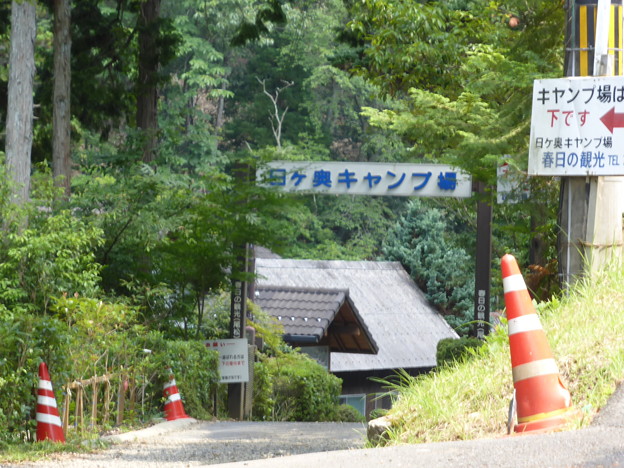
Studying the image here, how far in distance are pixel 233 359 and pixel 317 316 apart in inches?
230

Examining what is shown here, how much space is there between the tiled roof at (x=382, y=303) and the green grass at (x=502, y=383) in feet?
71.3

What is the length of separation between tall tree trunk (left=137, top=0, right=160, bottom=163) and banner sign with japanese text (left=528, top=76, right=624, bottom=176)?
1357 cm

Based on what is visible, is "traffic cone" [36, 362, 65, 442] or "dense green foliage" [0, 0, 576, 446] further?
"dense green foliage" [0, 0, 576, 446]

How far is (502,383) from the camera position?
20.2ft

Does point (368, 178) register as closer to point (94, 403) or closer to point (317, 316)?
point (317, 316)

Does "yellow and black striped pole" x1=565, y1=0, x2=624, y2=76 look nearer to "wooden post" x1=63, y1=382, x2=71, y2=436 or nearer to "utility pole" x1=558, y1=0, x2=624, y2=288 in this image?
"utility pole" x1=558, y1=0, x2=624, y2=288

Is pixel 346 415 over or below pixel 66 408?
below

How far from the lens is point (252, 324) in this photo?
21.6m

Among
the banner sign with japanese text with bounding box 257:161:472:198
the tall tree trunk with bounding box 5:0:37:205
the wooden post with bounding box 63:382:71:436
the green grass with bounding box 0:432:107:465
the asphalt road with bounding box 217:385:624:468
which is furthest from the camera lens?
the banner sign with japanese text with bounding box 257:161:472:198

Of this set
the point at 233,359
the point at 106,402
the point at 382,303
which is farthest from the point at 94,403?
the point at 382,303

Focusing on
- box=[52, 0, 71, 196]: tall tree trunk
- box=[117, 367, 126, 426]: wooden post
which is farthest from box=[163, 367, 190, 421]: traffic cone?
box=[52, 0, 71, 196]: tall tree trunk

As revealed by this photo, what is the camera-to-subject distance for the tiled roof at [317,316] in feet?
80.1

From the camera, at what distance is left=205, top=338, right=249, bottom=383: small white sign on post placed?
62.1 feet

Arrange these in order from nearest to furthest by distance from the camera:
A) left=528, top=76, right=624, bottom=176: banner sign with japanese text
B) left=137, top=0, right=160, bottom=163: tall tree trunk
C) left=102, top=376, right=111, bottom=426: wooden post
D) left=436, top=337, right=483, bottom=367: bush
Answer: left=528, top=76, right=624, bottom=176: banner sign with japanese text → left=102, top=376, right=111, bottom=426: wooden post → left=436, top=337, right=483, bottom=367: bush → left=137, top=0, right=160, bottom=163: tall tree trunk
